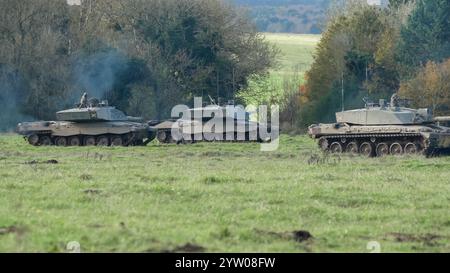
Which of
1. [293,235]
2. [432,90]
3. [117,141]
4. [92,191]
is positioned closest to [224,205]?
[92,191]

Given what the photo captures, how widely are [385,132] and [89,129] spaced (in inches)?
474

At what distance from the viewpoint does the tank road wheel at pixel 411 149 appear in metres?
32.7

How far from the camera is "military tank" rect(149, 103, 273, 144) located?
133 feet

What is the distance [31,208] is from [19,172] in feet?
22.7

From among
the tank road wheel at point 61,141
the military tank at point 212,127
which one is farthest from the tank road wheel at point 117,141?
the tank road wheel at point 61,141

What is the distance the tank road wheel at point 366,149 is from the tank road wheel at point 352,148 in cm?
13

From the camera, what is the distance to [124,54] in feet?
181

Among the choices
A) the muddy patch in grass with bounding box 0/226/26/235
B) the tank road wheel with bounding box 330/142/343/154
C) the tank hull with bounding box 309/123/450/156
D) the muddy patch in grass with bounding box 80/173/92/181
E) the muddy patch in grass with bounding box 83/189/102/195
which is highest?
the muddy patch in grass with bounding box 0/226/26/235

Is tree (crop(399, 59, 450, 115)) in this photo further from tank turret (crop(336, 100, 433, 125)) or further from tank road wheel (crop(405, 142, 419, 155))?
tank road wheel (crop(405, 142, 419, 155))

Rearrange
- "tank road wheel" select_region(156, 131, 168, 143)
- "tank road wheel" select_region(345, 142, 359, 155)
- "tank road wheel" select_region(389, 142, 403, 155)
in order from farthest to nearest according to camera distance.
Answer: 1. "tank road wheel" select_region(156, 131, 168, 143)
2. "tank road wheel" select_region(345, 142, 359, 155)
3. "tank road wheel" select_region(389, 142, 403, 155)

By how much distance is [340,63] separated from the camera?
54812 mm

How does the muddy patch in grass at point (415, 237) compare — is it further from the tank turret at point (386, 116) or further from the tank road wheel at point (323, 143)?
the tank road wheel at point (323, 143)

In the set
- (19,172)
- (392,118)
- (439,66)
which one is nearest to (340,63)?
(439,66)

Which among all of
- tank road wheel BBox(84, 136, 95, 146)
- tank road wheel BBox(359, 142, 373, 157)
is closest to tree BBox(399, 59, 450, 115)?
tank road wheel BBox(359, 142, 373, 157)
